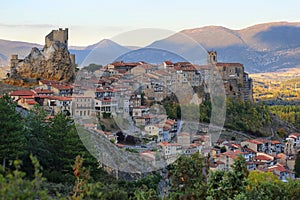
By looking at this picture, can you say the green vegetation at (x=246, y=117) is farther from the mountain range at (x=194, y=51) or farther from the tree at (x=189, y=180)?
the tree at (x=189, y=180)

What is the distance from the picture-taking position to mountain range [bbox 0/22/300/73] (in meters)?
21.4

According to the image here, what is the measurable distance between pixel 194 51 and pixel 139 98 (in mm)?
4411

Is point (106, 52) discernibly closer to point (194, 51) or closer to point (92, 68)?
point (194, 51)

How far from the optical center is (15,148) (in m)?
12.0

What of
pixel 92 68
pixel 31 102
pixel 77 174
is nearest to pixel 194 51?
pixel 92 68

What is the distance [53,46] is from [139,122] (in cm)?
963

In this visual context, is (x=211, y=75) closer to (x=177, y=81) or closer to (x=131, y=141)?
(x=177, y=81)

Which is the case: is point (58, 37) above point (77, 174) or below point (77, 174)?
above

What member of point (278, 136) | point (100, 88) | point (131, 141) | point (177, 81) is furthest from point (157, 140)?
point (278, 136)

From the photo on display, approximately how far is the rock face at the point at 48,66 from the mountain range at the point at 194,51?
163 cm

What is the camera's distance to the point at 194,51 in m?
24.5

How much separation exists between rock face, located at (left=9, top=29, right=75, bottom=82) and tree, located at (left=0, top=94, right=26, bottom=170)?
56.5 feet

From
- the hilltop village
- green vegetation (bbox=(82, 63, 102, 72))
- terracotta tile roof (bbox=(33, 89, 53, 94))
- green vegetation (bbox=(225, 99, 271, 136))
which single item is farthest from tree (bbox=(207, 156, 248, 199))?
green vegetation (bbox=(225, 99, 271, 136))

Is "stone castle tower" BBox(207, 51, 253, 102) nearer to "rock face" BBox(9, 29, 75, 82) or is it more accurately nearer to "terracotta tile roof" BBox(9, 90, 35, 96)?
"rock face" BBox(9, 29, 75, 82)
